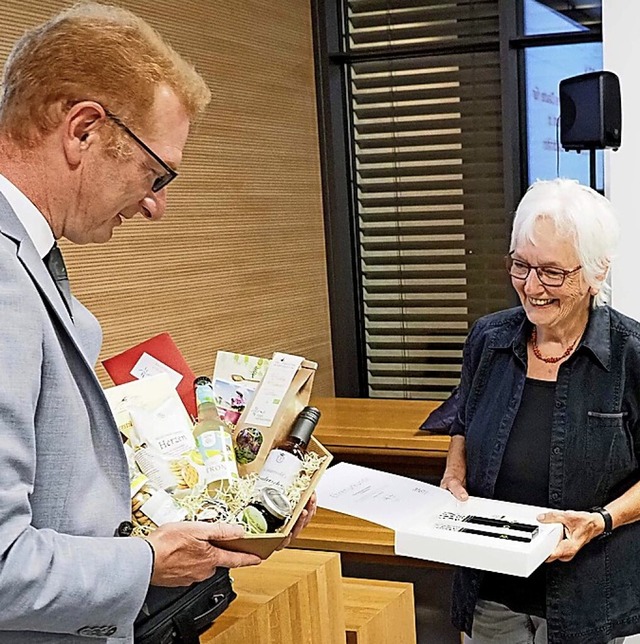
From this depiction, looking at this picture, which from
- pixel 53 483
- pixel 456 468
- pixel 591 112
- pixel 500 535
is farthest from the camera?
pixel 591 112

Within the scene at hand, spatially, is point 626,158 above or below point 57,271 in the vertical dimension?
above

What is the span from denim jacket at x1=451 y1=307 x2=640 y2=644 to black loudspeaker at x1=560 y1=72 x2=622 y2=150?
1.57m

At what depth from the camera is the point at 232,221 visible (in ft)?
13.5

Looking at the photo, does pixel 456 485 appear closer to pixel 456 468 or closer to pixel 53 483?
pixel 456 468

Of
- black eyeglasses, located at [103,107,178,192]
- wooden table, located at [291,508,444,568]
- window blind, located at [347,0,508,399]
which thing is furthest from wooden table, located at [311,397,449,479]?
black eyeglasses, located at [103,107,178,192]

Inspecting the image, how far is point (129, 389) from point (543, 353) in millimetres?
1132

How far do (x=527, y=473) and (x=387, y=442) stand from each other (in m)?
1.46

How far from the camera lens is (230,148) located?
13.5 feet

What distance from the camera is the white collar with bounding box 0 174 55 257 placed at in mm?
1318

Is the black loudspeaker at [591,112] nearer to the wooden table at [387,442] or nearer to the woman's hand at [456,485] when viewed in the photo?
the wooden table at [387,442]

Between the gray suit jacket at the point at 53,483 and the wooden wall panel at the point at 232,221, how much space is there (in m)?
1.91

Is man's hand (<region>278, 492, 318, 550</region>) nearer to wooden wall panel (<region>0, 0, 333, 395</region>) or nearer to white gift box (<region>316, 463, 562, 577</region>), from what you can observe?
white gift box (<region>316, 463, 562, 577</region>)

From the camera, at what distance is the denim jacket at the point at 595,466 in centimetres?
228

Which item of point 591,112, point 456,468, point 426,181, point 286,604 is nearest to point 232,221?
point 426,181
